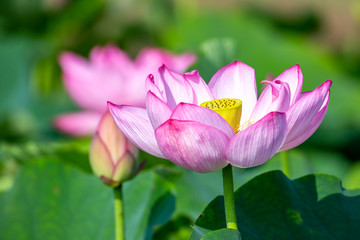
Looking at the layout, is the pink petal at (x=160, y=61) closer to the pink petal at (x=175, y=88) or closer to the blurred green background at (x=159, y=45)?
the blurred green background at (x=159, y=45)

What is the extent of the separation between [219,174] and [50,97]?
51.3 inches

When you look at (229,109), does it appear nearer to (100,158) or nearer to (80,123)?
(100,158)

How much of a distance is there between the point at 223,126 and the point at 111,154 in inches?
7.6

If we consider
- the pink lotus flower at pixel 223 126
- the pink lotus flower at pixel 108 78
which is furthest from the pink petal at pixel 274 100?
the pink lotus flower at pixel 108 78

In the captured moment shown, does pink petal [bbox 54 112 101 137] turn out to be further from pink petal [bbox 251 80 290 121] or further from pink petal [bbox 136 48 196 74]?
pink petal [bbox 251 80 290 121]

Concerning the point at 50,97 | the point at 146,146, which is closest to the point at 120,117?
the point at 146,146

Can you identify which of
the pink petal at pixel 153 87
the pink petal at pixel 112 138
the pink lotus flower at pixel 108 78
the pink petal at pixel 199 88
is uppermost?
the pink petal at pixel 153 87

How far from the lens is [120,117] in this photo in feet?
1.59

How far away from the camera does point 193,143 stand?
44 centimetres

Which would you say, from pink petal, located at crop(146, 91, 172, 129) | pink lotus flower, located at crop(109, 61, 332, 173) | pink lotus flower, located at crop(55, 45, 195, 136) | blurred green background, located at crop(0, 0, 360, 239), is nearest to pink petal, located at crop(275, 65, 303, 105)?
pink lotus flower, located at crop(109, 61, 332, 173)

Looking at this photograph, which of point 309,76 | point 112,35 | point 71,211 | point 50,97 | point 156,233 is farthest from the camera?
point 112,35

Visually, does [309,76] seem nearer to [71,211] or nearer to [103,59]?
[103,59]

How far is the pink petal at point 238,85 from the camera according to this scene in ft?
1.82

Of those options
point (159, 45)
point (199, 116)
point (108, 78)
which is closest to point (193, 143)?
point (199, 116)
